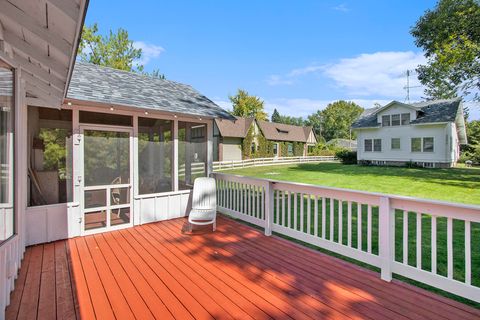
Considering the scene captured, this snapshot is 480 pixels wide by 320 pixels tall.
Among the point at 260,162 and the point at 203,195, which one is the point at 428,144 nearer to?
the point at 260,162

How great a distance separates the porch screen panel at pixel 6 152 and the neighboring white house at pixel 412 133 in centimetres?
2186

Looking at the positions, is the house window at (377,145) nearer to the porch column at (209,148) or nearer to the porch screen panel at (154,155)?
the porch column at (209,148)

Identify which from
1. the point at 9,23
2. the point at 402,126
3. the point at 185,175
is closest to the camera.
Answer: the point at 9,23

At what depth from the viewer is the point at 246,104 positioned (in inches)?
1426

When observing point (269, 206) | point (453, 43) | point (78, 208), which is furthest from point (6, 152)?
point (453, 43)

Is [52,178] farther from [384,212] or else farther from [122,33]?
[122,33]

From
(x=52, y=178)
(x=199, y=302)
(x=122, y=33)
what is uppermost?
(x=122, y=33)

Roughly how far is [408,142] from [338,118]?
43.3 m

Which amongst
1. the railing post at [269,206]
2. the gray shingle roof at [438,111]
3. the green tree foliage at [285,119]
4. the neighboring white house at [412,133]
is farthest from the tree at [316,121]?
the railing post at [269,206]

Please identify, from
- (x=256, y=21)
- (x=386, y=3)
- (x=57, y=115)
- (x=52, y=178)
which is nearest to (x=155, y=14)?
(x=256, y=21)

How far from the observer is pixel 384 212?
10.0 feet

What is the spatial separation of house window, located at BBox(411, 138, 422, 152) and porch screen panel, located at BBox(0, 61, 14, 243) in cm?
2228

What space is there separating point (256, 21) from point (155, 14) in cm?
453

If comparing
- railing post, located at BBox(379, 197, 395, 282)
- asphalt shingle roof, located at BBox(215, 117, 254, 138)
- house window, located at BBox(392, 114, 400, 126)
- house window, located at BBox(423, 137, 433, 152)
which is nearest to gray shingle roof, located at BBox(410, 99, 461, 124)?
house window, located at BBox(392, 114, 400, 126)
